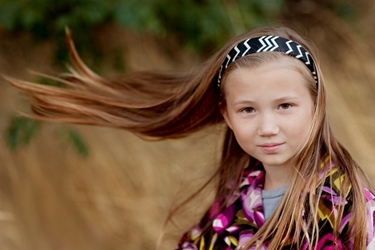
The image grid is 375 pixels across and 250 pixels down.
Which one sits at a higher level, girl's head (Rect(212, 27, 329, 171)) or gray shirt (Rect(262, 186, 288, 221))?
girl's head (Rect(212, 27, 329, 171))

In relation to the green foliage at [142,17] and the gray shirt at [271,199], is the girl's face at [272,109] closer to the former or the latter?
the gray shirt at [271,199]

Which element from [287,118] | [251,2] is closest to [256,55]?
[287,118]

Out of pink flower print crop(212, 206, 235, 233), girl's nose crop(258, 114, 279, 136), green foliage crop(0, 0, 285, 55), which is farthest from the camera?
green foliage crop(0, 0, 285, 55)

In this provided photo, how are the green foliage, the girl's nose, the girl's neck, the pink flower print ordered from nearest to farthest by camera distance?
the girl's nose
the girl's neck
the pink flower print
the green foliage

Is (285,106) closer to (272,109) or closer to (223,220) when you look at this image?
(272,109)

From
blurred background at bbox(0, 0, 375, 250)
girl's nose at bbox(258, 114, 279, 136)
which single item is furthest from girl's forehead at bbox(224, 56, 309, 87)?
blurred background at bbox(0, 0, 375, 250)

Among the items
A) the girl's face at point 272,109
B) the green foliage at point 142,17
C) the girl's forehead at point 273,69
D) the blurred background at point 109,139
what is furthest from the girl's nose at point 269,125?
the green foliage at point 142,17

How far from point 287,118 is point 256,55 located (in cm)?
20

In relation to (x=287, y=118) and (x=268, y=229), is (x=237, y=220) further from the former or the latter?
(x=287, y=118)

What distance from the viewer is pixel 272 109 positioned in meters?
2.12

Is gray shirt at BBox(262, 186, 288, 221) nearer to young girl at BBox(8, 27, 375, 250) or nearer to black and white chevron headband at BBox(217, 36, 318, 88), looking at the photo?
young girl at BBox(8, 27, 375, 250)

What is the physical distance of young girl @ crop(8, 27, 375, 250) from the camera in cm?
213

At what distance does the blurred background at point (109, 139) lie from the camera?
3480 millimetres

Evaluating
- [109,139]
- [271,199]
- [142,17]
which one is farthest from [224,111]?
[109,139]
